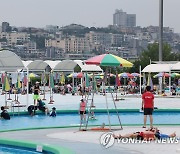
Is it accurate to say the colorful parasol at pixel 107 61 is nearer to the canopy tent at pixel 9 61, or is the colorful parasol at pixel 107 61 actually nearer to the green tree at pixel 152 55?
the canopy tent at pixel 9 61

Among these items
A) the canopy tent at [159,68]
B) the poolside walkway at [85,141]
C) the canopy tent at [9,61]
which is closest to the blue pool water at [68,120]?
the poolside walkway at [85,141]

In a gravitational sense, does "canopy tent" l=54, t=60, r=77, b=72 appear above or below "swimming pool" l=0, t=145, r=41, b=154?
above

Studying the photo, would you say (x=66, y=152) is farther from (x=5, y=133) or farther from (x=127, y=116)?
(x=127, y=116)

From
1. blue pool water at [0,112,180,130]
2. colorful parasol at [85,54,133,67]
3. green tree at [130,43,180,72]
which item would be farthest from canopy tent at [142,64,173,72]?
green tree at [130,43,180,72]

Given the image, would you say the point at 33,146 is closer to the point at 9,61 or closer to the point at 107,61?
the point at 107,61

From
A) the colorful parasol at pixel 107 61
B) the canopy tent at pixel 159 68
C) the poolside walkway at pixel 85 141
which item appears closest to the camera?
the poolside walkway at pixel 85 141

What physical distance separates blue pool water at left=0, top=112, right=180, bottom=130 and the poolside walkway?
7.95ft

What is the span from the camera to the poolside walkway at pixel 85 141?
419 inches

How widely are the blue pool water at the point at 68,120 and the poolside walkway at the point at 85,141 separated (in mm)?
2423

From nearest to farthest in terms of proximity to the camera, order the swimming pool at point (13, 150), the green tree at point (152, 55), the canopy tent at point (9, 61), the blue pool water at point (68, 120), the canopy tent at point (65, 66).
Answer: the swimming pool at point (13, 150) → the blue pool water at point (68, 120) → the canopy tent at point (9, 61) → the canopy tent at point (65, 66) → the green tree at point (152, 55)

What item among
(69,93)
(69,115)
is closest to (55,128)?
(69,115)

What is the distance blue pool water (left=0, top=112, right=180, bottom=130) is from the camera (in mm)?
17480

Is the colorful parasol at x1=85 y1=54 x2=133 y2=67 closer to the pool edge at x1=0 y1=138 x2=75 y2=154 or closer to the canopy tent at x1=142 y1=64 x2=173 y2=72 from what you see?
the pool edge at x1=0 y1=138 x2=75 y2=154

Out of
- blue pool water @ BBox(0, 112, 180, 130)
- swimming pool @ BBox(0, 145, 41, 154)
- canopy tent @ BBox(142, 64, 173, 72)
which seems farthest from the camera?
canopy tent @ BBox(142, 64, 173, 72)
